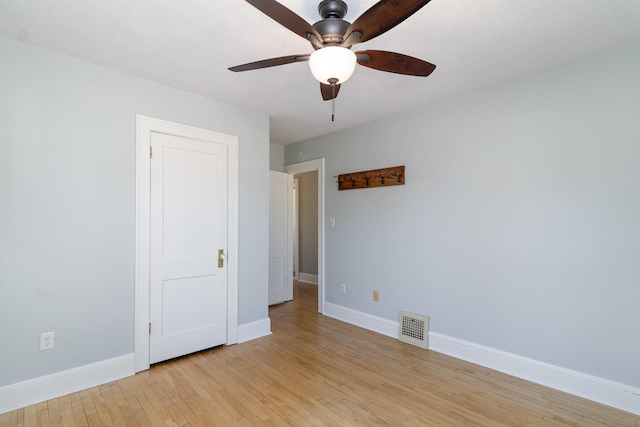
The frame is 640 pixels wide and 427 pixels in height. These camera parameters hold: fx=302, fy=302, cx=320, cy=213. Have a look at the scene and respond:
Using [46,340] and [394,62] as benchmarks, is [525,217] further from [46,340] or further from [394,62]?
[46,340]

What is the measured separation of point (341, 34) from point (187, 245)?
7.57ft

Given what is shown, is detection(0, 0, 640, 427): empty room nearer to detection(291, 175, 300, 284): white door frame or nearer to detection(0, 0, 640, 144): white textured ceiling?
detection(0, 0, 640, 144): white textured ceiling

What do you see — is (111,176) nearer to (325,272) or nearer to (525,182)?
(325,272)

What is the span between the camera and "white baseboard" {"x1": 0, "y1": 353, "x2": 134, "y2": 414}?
6.73 ft

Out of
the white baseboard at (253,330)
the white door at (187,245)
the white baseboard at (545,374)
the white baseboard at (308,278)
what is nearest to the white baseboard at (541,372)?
the white baseboard at (545,374)

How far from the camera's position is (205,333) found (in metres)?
3.01

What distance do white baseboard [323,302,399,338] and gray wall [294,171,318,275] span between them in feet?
6.78

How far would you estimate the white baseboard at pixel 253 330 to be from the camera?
3.25 m

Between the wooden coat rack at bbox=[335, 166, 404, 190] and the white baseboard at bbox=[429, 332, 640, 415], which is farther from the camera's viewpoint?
the wooden coat rack at bbox=[335, 166, 404, 190]

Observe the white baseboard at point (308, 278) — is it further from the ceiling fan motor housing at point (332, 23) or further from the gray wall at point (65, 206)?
the ceiling fan motor housing at point (332, 23)

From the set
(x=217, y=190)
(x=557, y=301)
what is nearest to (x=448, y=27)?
(x=557, y=301)

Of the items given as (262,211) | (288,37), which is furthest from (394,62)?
(262,211)

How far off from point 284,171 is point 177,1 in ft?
10.9

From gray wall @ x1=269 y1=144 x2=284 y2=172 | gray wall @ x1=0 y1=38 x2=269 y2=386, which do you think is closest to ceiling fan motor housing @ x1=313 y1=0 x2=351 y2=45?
gray wall @ x1=0 y1=38 x2=269 y2=386
